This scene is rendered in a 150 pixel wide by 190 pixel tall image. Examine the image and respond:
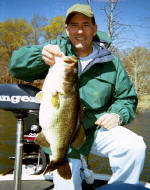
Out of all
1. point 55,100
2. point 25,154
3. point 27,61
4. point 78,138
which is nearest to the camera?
point 55,100

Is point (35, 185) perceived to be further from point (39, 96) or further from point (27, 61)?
point (27, 61)

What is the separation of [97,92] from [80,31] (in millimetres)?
754

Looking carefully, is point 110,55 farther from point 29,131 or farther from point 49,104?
point 29,131

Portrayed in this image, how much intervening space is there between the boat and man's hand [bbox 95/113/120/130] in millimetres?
654

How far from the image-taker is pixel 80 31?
9.53 ft

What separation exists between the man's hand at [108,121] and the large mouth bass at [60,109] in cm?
33

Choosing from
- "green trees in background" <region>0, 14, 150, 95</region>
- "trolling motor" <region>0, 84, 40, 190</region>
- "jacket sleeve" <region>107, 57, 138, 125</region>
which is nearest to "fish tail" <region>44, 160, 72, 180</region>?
"trolling motor" <region>0, 84, 40, 190</region>

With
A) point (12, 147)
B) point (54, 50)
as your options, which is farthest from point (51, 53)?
point (12, 147)

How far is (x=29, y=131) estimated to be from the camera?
4664 mm

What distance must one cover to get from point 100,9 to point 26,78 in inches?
498

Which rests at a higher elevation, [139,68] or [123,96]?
[123,96]

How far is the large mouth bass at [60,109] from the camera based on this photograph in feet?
7.12

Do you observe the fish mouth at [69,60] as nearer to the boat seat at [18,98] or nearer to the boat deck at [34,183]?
the boat seat at [18,98]

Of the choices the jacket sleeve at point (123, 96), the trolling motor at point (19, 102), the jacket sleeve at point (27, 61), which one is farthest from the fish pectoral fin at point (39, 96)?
the jacket sleeve at point (123, 96)
